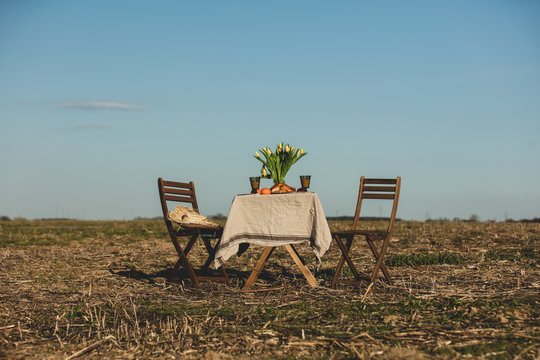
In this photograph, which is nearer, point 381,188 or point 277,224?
point 277,224

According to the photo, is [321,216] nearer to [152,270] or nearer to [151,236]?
[152,270]

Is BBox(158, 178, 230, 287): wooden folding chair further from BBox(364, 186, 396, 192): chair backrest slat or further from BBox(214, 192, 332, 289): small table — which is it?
BBox(364, 186, 396, 192): chair backrest slat

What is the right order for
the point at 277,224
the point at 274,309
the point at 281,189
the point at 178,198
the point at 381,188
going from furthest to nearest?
the point at 178,198 → the point at 381,188 → the point at 281,189 → the point at 277,224 → the point at 274,309

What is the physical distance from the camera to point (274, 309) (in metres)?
6.56

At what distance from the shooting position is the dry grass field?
5102 millimetres

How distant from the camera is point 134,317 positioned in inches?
250

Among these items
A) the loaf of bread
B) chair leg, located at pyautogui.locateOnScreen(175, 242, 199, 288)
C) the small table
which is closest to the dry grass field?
chair leg, located at pyautogui.locateOnScreen(175, 242, 199, 288)

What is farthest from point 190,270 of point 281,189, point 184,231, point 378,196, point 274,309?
point 378,196

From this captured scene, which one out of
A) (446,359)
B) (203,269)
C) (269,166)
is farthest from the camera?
(203,269)

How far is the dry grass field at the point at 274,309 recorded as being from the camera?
510cm

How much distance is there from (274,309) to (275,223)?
1.59 metres

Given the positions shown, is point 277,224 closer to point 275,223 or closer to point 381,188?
point 275,223

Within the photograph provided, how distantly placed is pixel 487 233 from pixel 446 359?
9.44 metres

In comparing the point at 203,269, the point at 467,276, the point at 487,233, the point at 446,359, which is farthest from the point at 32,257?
the point at 487,233
